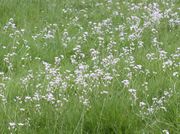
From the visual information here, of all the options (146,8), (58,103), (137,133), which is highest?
(146,8)

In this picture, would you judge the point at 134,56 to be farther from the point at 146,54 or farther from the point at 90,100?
the point at 90,100

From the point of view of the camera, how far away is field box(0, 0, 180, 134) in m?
4.18

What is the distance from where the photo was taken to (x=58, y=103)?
4.39 m

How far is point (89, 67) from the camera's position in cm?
602

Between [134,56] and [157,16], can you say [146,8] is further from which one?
[134,56]

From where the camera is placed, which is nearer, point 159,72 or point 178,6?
point 159,72

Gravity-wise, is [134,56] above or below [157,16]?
below

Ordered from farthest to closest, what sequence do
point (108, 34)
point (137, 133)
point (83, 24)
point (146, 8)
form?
point (146, 8), point (83, 24), point (108, 34), point (137, 133)

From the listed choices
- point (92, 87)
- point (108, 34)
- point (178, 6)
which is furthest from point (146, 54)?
→ point (178, 6)

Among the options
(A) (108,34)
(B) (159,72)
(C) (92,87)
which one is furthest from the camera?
(A) (108,34)

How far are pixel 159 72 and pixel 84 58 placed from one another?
1.30m

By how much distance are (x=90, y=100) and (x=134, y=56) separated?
2076 mm

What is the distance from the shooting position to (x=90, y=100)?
440cm

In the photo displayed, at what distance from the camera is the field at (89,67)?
13.7 feet
